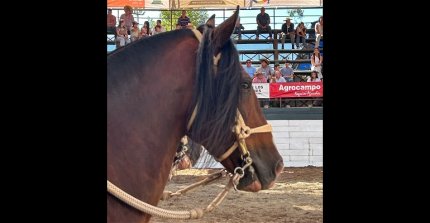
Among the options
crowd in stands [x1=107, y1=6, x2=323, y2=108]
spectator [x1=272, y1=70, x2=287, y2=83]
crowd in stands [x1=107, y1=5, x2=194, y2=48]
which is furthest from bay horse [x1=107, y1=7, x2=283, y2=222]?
crowd in stands [x1=107, y1=5, x2=194, y2=48]

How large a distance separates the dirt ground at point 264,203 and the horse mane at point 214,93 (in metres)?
3.48

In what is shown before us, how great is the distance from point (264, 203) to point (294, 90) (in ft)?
17.4

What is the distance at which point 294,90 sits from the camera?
12.4 m

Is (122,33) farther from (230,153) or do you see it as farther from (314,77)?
(230,153)

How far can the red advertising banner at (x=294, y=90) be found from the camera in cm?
1230

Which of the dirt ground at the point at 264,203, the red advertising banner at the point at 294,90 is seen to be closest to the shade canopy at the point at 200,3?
the red advertising banner at the point at 294,90

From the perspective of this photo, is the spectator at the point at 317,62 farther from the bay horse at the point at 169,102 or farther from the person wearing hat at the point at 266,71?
the bay horse at the point at 169,102

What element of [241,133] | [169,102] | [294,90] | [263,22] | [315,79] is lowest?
[294,90]

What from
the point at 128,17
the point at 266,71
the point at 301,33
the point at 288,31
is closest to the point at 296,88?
the point at 266,71
